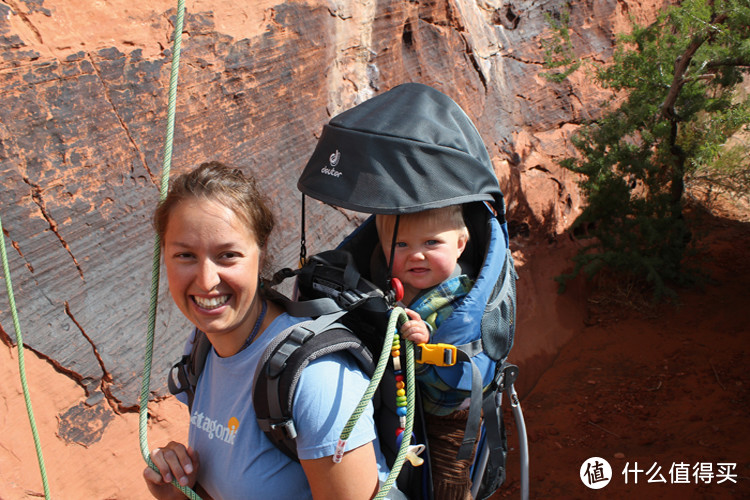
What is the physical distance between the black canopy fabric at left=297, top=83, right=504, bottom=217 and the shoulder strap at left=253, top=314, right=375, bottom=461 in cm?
46

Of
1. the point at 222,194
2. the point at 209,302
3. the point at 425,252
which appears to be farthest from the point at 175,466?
the point at 425,252

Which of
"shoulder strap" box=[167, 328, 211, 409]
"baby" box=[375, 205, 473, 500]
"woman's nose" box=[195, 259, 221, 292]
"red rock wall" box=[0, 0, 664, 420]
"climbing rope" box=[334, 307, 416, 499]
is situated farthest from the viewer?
"red rock wall" box=[0, 0, 664, 420]

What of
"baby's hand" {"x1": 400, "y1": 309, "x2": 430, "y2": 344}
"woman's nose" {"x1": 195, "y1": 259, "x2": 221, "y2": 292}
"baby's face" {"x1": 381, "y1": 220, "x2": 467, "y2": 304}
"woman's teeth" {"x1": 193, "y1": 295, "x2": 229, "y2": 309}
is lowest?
"baby's hand" {"x1": 400, "y1": 309, "x2": 430, "y2": 344}

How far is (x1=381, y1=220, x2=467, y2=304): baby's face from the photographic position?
1956 mm

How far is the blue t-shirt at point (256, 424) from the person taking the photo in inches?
53.7

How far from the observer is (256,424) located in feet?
4.85

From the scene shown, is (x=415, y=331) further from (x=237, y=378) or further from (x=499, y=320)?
(x=237, y=378)

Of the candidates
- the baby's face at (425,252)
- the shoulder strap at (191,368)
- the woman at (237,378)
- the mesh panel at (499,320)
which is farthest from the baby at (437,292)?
the shoulder strap at (191,368)

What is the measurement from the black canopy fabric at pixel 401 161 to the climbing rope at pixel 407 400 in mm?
368

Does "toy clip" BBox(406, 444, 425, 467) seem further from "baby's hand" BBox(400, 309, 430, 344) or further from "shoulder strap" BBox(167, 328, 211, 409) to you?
"shoulder strap" BBox(167, 328, 211, 409)

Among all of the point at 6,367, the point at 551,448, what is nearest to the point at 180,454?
the point at 6,367

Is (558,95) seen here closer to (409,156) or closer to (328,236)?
(328,236)

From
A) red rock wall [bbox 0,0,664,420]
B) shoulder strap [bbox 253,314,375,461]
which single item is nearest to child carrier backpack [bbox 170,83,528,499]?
shoulder strap [bbox 253,314,375,461]

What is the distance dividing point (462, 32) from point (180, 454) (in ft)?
20.9
